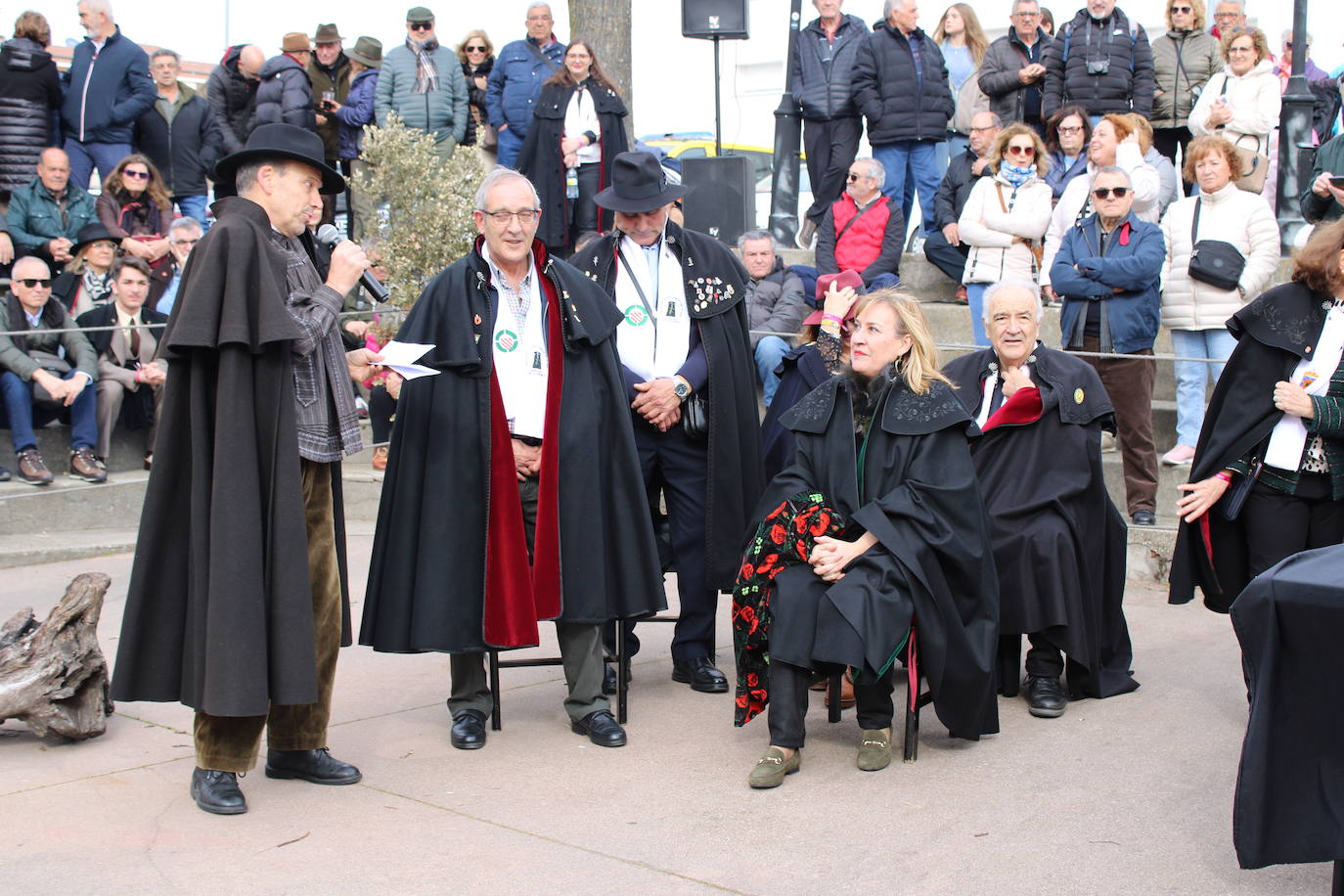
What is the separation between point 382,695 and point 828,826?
7.53 feet

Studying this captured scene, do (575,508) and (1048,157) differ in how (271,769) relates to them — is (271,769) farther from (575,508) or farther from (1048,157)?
(1048,157)

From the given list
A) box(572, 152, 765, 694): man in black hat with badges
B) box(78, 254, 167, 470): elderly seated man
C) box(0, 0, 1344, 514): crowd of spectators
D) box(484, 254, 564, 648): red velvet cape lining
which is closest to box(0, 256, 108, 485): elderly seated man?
box(78, 254, 167, 470): elderly seated man

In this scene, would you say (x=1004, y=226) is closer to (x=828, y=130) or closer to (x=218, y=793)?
(x=828, y=130)

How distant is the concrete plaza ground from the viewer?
3975mm

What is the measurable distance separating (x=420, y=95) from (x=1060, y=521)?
313 inches

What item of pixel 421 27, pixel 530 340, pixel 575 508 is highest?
pixel 421 27

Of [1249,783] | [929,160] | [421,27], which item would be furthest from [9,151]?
[1249,783]

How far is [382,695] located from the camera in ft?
19.6

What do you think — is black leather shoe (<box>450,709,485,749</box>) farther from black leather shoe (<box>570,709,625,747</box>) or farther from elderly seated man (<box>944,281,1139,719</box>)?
elderly seated man (<box>944,281,1139,719</box>)

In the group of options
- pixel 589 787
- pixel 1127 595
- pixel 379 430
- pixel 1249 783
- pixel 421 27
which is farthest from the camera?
pixel 421 27

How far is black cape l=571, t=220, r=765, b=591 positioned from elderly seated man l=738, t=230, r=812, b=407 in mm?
3153

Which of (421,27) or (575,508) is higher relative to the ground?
(421,27)

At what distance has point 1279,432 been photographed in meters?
5.27

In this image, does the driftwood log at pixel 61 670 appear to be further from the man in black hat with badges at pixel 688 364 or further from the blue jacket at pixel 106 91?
the blue jacket at pixel 106 91
